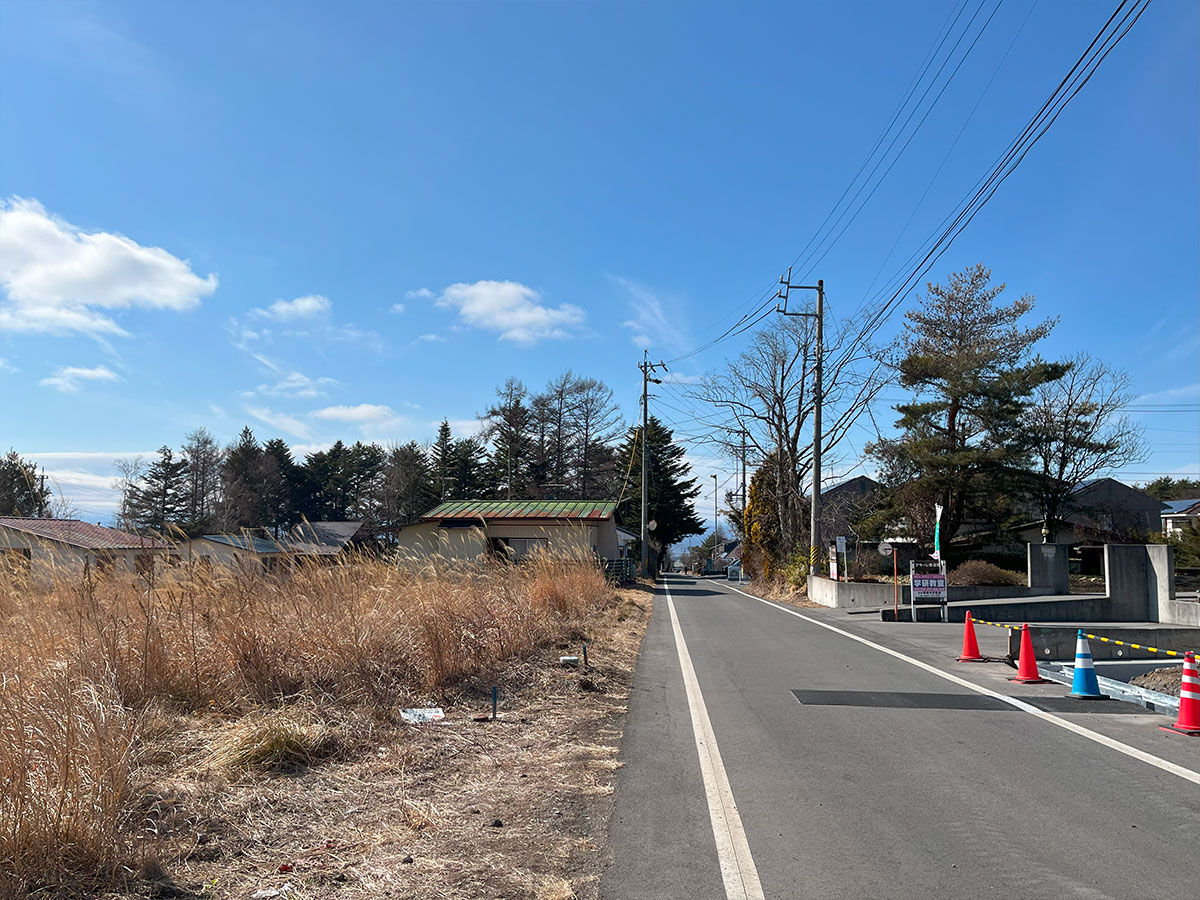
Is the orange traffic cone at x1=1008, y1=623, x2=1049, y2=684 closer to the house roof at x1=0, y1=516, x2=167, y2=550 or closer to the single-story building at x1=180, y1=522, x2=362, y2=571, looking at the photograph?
the single-story building at x1=180, y1=522, x2=362, y2=571

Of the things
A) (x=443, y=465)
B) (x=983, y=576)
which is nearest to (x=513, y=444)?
(x=443, y=465)

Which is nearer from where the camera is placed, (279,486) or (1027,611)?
(1027,611)

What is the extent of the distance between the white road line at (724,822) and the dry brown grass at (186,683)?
1805mm

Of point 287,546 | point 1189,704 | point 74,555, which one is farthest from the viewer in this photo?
point 287,546

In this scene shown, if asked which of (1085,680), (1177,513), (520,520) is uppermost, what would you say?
(1177,513)

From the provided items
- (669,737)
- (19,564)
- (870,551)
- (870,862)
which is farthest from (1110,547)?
(19,564)

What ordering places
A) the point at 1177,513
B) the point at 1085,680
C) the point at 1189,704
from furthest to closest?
the point at 1177,513, the point at 1085,680, the point at 1189,704

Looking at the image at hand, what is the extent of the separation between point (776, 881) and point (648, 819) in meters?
1.11

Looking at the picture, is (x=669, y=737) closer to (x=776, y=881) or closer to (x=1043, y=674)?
(x=776, y=881)

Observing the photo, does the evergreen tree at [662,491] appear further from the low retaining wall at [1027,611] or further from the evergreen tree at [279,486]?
the low retaining wall at [1027,611]

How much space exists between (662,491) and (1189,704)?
207 feet

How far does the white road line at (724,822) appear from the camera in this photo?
400cm

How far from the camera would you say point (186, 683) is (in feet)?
21.6

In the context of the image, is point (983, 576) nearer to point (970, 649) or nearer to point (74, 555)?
point (970, 649)
